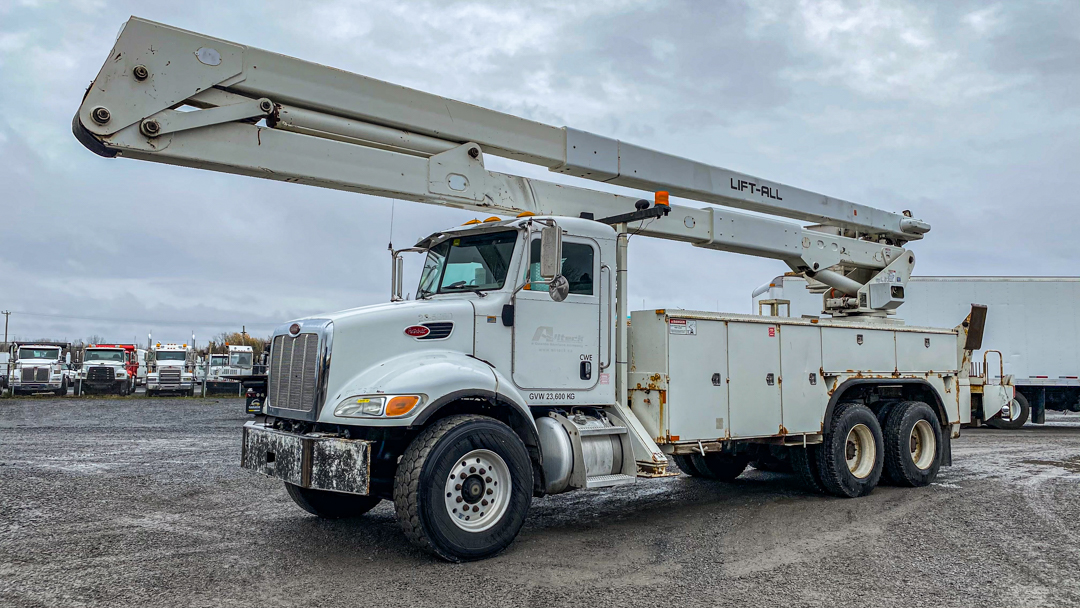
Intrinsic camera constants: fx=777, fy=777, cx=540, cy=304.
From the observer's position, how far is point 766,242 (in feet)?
32.0

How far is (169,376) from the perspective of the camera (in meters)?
32.1

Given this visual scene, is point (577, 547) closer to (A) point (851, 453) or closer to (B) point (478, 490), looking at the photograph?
(B) point (478, 490)

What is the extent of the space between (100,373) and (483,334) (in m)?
30.0

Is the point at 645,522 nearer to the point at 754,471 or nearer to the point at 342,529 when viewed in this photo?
the point at 342,529

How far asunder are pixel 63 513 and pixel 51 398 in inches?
1015

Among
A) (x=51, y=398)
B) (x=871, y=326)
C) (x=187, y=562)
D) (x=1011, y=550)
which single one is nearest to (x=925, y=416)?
(x=871, y=326)

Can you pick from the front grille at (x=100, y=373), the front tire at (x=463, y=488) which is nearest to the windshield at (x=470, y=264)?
the front tire at (x=463, y=488)

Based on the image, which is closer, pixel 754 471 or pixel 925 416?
pixel 925 416

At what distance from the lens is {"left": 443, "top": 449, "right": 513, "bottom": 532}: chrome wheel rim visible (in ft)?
19.6

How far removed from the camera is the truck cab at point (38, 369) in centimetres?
3009

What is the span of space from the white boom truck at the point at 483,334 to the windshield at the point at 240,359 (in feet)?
92.9

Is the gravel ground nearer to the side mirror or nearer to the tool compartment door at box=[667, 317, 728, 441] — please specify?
the tool compartment door at box=[667, 317, 728, 441]

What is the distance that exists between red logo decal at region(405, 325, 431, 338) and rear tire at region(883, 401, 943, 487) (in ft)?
22.3

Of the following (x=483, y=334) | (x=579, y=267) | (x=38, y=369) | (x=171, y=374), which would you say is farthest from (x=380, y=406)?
(x=38, y=369)
